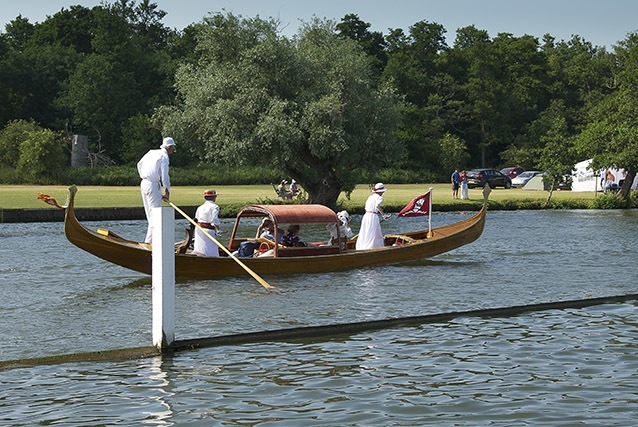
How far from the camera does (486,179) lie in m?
68.9

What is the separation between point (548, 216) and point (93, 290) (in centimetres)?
2704

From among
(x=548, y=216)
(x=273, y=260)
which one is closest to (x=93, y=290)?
(x=273, y=260)

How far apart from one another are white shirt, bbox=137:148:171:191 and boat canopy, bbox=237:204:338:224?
7.81 feet

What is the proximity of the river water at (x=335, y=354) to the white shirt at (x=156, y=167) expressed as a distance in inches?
80.3

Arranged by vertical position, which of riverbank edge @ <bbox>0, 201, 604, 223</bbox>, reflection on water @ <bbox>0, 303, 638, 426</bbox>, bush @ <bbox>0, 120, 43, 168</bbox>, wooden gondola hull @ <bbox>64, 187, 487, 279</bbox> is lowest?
Result: reflection on water @ <bbox>0, 303, 638, 426</bbox>

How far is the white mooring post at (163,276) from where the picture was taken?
37.0ft

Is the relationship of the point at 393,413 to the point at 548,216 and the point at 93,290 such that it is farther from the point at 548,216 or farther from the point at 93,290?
the point at 548,216

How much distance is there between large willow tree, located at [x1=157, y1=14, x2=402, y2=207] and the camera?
37.8 meters

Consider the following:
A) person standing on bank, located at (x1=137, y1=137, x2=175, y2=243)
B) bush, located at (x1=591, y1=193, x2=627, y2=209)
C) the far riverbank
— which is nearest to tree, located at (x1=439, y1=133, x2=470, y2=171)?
the far riverbank

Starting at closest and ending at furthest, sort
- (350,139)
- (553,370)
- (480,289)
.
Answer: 1. (553,370)
2. (480,289)
3. (350,139)

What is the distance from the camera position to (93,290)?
58.9 feet

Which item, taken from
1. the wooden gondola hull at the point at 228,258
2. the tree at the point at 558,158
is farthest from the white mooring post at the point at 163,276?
the tree at the point at 558,158

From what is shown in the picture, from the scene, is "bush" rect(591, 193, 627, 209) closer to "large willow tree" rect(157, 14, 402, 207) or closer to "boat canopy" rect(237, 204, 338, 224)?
"large willow tree" rect(157, 14, 402, 207)

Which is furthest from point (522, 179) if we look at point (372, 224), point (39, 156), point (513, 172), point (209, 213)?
point (209, 213)
